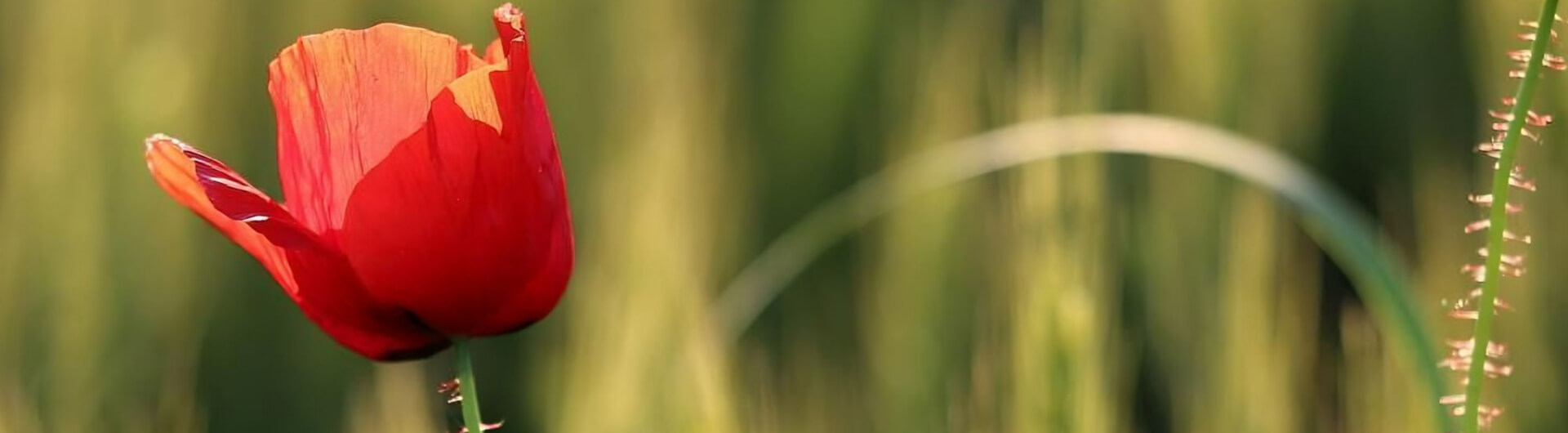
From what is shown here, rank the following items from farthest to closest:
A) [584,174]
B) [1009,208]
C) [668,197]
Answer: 1. [584,174]
2. [1009,208]
3. [668,197]

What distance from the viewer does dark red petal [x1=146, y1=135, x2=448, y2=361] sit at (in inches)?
8.6

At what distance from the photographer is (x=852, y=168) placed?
2.60ft

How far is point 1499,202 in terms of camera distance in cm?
21

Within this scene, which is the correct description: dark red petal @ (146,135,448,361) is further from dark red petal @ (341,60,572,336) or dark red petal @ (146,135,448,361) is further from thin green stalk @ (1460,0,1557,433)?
thin green stalk @ (1460,0,1557,433)

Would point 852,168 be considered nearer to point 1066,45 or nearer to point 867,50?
point 867,50

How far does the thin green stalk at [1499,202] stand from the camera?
21cm

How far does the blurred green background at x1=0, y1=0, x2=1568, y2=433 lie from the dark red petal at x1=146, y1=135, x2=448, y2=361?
0.33 ft

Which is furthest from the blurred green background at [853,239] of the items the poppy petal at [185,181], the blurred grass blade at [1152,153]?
the poppy petal at [185,181]

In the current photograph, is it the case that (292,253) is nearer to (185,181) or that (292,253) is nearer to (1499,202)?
(185,181)

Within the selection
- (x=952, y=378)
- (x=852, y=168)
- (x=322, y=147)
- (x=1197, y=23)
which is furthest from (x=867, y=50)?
(x=322, y=147)

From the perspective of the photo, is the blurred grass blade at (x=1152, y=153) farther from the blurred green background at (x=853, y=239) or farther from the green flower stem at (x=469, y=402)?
the green flower stem at (x=469, y=402)

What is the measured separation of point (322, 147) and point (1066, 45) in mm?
286

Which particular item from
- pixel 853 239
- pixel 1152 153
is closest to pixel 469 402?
pixel 1152 153

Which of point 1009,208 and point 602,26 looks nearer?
point 1009,208
